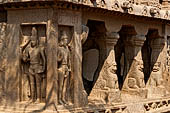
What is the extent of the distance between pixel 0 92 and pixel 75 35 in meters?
2.05

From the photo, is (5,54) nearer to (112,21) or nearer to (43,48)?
(43,48)

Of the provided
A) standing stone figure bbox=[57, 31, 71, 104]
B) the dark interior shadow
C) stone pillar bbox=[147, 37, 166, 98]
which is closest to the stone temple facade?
standing stone figure bbox=[57, 31, 71, 104]

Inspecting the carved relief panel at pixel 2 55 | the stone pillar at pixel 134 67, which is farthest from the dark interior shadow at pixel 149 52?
the carved relief panel at pixel 2 55

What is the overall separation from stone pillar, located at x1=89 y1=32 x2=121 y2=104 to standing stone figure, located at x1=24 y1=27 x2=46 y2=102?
169 centimetres

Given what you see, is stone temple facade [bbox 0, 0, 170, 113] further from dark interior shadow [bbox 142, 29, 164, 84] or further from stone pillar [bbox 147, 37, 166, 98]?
dark interior shadow [bbox 142, 29, 164, 84]

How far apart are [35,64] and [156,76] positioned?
4.44 m

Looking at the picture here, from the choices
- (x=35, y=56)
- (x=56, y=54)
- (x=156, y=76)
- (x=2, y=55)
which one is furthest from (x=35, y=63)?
(x=156, y=76)

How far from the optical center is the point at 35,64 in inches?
290

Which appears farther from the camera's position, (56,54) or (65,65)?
(65,65)

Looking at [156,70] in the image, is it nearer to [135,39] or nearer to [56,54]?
[135,39]

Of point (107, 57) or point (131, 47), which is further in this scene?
point (131, 47)

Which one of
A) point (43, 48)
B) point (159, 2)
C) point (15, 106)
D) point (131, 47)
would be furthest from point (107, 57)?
point (159, 2)

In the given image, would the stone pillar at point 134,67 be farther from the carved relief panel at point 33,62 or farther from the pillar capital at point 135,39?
the carved relief panel at point 33,62

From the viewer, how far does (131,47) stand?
9.84m
